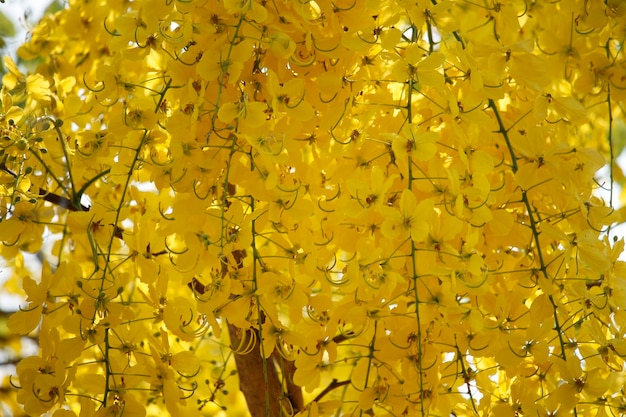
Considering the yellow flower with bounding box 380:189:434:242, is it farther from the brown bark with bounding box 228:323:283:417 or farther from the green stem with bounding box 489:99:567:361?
the brown bark with bounding box 228:323:283:417

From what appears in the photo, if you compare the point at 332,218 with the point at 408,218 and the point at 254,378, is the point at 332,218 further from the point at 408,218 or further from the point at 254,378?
the point at 254,378

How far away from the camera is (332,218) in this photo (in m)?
0.93

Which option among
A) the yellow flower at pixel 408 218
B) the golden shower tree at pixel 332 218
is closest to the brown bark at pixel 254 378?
the golden shower tree at pixel 332 218

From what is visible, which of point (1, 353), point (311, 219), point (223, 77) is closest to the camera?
point (223, 77)

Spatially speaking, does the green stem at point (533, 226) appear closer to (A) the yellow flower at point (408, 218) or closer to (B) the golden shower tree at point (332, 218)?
(B) the golden shower tree at point (332, 218)

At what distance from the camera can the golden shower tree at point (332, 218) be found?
0.86 metres

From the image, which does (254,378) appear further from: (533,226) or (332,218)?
(533,226)

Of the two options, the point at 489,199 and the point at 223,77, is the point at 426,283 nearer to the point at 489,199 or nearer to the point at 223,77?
the point at 489,199

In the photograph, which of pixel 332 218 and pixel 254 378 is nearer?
pixel 332 218

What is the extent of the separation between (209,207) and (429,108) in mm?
284

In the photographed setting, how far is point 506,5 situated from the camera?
42.0 inches

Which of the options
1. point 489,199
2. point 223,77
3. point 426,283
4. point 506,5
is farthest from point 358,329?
point 506,5

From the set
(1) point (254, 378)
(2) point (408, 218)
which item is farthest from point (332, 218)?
(1) point (254, 378)

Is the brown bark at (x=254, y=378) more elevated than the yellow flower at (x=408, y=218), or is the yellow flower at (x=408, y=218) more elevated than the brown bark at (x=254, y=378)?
the brown bark at (x=254, y=378)
